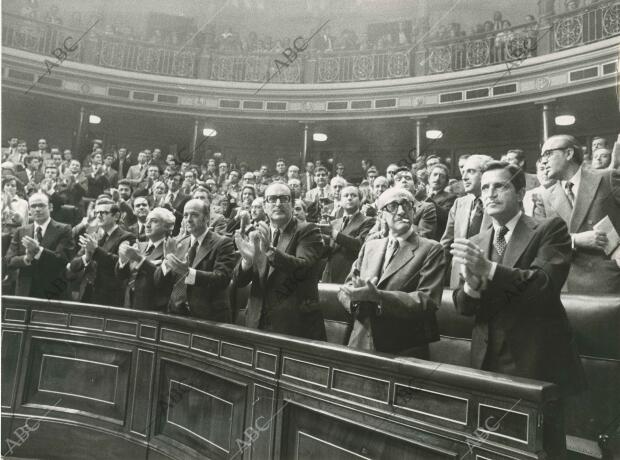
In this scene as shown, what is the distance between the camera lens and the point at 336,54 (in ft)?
20.0

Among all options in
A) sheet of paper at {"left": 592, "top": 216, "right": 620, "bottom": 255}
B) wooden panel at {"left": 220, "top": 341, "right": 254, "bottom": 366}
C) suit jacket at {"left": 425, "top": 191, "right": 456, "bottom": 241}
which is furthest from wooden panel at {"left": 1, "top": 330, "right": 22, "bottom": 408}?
sheet of paper at {"left": 592, "top": 216, "right": 620, "bottom": 255}

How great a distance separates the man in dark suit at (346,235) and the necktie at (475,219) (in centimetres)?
87

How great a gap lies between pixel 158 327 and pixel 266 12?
172 inches

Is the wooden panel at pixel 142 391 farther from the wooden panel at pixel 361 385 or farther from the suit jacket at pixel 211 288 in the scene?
the wooden panel at pixel 361 385

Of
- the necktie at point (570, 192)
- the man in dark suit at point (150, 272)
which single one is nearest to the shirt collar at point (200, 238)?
the man in dark suit at point (150, 272)

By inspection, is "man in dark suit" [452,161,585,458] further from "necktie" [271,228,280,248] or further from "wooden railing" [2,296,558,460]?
"necktie" [271,228,280,248]

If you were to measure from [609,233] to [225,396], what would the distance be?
5.78ft

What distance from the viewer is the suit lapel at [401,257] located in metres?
2.00

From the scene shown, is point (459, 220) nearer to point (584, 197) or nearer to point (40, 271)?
point (584, 197)

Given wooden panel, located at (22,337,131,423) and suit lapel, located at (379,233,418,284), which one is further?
wooden panel, located at (22,337,131,423)

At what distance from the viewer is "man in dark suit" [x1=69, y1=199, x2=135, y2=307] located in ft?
10.7

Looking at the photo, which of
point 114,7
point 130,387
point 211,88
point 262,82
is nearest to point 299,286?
point 130,387

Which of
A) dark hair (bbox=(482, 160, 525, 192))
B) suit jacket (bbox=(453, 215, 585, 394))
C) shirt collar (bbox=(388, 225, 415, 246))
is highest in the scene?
dark hair (bbox=(482, 160, 525, 192))

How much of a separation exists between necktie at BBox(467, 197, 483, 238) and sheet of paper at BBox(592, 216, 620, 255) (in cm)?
68
